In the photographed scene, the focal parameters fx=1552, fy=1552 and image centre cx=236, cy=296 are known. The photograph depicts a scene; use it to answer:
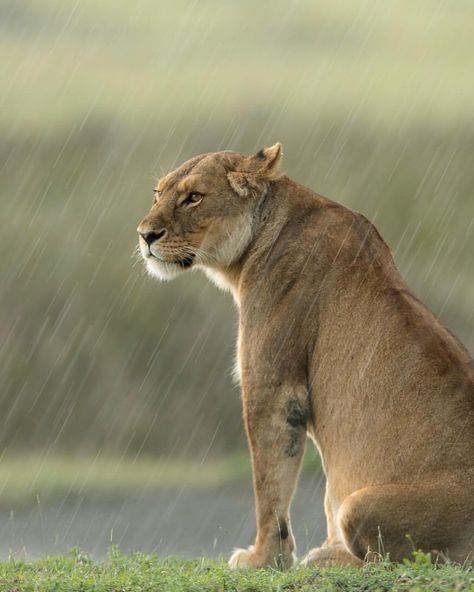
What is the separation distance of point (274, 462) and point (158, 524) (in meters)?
9.61

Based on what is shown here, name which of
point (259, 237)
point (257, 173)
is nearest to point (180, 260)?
point (259, 237)

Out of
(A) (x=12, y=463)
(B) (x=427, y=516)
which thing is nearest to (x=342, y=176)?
(A) (x=12, y=463)

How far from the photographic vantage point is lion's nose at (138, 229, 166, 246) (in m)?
9.94

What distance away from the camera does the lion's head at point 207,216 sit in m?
9.94

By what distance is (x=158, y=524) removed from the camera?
1858cm

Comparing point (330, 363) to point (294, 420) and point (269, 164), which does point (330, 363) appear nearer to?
point (294, 420)

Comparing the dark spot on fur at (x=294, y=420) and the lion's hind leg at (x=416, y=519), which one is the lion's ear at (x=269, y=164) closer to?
the dark spot on fur at (x=294, y=420)

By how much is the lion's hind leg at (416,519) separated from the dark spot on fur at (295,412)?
80cm

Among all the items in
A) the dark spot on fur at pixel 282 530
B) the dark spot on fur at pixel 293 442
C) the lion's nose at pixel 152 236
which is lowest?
the dark spot on fur at pixel 282 530

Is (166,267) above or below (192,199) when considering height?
below

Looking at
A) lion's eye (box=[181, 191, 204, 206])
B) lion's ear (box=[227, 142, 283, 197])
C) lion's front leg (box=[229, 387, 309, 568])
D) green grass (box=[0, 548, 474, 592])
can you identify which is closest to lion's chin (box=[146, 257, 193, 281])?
lion's eye (box=[181, 191, 204, 206])

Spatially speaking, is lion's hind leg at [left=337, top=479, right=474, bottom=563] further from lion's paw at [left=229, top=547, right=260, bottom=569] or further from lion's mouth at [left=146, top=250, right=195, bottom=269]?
lion's mouth at [left=146, top=250, right=195, bottom=269]

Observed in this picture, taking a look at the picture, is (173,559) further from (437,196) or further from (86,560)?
(437,196)

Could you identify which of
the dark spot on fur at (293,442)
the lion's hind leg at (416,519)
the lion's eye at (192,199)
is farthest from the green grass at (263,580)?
the lion's eye at (192,199)
